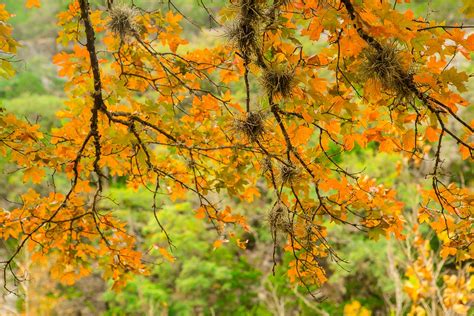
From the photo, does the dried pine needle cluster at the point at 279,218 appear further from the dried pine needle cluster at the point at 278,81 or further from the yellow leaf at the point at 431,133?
the yellow leaf at the point at 431,133

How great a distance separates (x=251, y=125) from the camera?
1767 mm

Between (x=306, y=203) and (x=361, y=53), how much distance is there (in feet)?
2.69

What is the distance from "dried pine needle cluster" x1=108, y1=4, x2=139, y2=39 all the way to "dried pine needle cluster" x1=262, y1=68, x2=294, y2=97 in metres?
0.69

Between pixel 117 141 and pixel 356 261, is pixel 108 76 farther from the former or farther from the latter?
pixel 356 261

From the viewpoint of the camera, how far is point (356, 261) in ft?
28.5

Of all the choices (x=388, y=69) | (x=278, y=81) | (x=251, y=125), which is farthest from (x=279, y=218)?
(x=388, y=69)

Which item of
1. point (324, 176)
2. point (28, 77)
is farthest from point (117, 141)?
point (28, 77)

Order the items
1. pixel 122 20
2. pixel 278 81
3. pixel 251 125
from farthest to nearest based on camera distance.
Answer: pixel 122 20
pixel 251 125
pixel 278 81

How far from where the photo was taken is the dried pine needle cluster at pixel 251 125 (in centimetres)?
176

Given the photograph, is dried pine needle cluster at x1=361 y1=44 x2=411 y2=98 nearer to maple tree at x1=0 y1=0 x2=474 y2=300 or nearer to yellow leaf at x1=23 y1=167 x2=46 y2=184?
maple tree at x1=0 y1=0 x2=474 y2=300

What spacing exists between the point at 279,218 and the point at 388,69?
71 cm

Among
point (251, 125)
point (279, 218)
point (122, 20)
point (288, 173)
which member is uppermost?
point (122, 20)

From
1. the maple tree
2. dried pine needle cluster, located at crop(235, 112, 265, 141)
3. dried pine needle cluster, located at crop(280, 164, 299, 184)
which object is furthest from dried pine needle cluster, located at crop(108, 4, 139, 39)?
dried pine needle cluster, located at crop(280, 164, 299, 184)

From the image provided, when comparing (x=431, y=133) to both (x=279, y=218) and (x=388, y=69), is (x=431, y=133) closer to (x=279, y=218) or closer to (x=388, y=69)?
(x=388, y=69)
